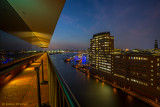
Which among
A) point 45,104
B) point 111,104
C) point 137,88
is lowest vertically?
point 111,104

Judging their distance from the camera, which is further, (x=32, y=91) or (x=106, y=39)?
(x=106, y=39)

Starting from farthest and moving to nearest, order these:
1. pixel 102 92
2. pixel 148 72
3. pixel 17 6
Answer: pixel 102 92 → pixel 148 72 → pixel 17 6

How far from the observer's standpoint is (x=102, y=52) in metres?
29.5

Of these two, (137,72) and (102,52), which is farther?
(102,52)

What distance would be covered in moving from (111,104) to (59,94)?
50.3 feet

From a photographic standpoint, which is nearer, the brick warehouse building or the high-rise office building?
the brick warehouse building

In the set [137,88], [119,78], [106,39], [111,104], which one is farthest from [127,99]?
[106,39]

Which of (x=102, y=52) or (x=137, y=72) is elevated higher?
(x=102, y=52)

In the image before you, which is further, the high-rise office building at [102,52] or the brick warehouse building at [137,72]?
the high-rise office building at [102,52]

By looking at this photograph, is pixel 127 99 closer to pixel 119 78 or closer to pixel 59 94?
pixel 119 78

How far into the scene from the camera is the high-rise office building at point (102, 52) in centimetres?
2641

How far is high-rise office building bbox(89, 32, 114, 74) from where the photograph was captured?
26.4 metres

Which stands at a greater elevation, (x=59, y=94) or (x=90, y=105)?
(x=59, y=94)

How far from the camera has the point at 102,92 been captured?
15453 millimetres
